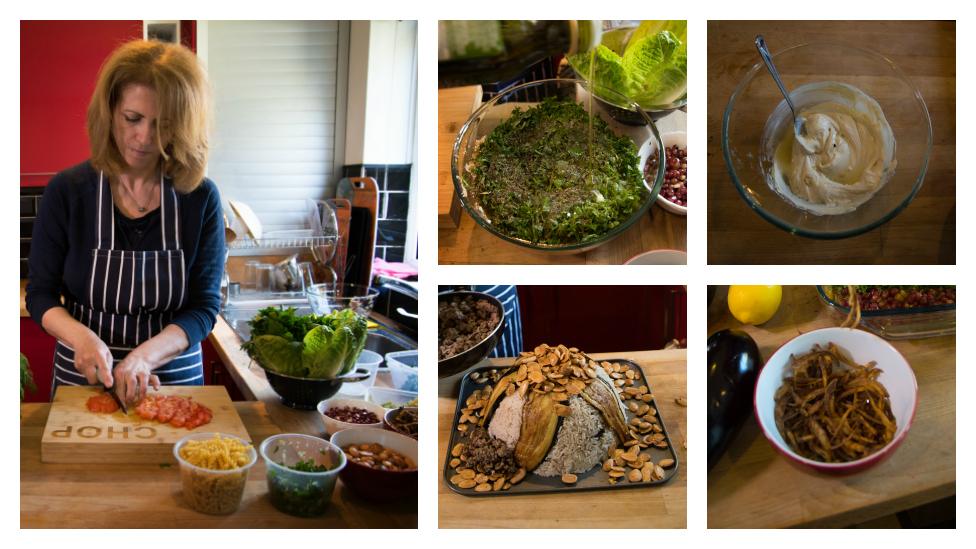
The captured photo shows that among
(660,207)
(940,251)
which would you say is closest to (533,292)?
(660,207)

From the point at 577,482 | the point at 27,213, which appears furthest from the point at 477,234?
the point at 27,213

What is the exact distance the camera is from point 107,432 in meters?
1.44

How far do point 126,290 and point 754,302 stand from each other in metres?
1.05

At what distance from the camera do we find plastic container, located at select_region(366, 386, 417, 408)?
5.03 ft

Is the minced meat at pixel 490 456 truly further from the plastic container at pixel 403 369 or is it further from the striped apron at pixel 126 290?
the striped apron at pixel 126 290

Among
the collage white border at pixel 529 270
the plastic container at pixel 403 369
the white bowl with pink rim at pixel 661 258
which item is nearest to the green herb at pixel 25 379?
the collage white border at pixel 529 270

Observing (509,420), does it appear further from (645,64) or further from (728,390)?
(645,64)

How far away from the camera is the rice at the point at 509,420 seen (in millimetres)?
1485

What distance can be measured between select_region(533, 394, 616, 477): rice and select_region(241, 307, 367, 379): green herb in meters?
0.38

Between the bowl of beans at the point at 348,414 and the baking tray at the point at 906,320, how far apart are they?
79cm

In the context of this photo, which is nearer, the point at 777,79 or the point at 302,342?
the point at 777,79

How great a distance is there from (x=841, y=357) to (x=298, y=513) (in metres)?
0.95

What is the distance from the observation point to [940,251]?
1512 millimetres
